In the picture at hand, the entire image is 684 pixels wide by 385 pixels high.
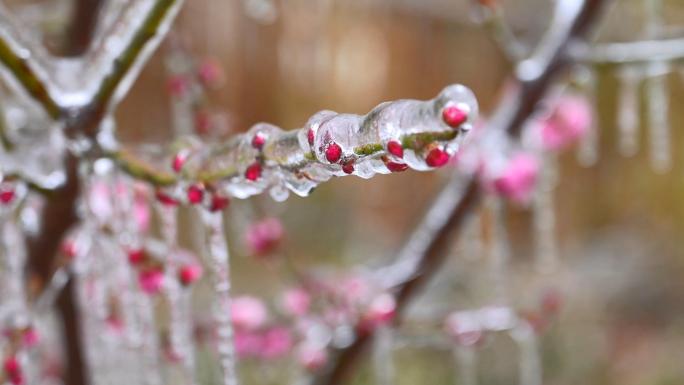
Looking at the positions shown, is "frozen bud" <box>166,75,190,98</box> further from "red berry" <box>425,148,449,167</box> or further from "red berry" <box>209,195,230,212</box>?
"red berry" <box>425,148,449,167</box>

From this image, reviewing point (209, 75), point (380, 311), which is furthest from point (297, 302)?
point (209, 75)

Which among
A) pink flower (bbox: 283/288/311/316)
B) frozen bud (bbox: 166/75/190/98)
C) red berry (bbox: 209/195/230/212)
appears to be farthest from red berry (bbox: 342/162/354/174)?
pink flower (bbox: 283/288/311/316)

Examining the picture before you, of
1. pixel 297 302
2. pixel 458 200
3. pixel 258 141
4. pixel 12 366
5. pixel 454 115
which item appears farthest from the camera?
pixel 297 302

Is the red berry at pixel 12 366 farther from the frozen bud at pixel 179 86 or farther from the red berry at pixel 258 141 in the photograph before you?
the frozen bud at pixel 179 86

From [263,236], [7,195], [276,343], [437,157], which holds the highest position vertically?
[263,236]

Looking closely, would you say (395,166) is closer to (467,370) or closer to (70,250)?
(70,250)

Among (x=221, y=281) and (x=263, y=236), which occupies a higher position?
(x=263, y=236)
